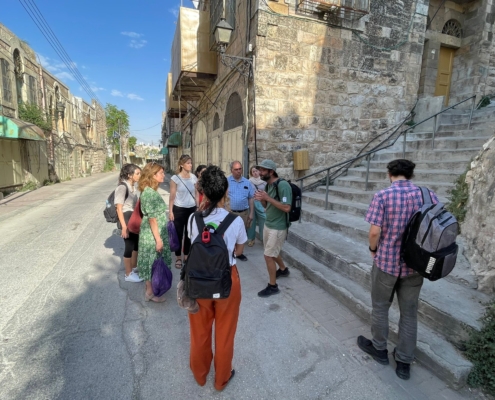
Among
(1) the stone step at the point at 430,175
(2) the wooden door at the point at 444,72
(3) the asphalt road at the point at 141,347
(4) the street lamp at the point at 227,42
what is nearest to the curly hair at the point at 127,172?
(3) the asphalt road at the point at 141,347

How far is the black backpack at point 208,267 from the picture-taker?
1820mm

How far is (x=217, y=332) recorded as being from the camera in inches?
79.7

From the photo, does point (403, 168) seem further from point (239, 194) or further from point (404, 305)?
point (239, 194)

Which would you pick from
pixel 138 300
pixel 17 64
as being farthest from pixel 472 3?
pixel 17 64

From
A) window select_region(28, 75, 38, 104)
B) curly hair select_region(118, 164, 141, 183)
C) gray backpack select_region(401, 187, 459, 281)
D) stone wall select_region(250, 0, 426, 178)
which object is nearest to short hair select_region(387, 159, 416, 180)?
gray backpack select_region(401, 187, 459, 281)

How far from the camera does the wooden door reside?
29.7 ft

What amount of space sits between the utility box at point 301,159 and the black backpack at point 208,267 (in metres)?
5.81

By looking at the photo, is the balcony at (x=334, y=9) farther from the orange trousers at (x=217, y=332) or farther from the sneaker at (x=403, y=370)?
the sneaker at (x=403, y=370)

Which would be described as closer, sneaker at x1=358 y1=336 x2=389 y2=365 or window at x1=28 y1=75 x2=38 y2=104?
sneaker at x1=358 y1=336 x2=389 y2=365

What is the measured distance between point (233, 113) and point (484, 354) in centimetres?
805

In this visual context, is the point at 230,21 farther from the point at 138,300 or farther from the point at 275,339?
the point at 275,339

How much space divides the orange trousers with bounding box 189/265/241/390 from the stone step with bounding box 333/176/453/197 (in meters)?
4.75

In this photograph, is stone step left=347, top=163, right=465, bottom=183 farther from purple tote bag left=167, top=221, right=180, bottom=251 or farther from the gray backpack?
purple tote bag left=167, top=221, right=180, bottom=251

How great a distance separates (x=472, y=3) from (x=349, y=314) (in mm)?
11201
